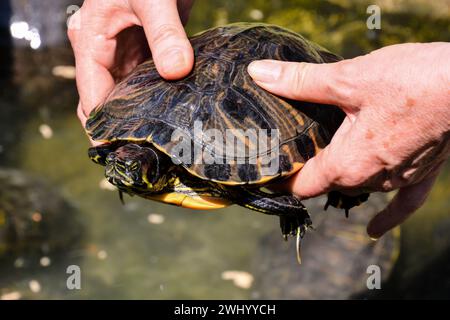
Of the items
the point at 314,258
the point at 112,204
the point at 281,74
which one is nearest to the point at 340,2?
the point at 314,258

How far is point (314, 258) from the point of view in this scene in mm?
3795

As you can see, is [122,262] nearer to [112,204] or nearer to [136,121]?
[112,204]

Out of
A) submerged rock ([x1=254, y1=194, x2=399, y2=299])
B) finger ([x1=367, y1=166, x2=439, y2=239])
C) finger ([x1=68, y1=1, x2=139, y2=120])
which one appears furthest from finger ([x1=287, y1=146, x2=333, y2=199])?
submerged rock ([x1=254, y1=194, x2=399, y2=299])

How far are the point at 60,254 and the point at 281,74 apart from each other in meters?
2.86

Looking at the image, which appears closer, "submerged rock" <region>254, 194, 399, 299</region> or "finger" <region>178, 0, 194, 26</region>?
"finger" <region>178, 0, 194, 26</region>

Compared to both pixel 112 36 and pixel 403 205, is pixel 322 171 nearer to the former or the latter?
pixel 403 205

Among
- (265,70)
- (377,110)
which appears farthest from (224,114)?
(377,110)

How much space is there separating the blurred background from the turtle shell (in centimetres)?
185

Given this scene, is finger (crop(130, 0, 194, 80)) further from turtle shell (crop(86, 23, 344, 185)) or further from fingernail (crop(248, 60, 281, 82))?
fingernail (crop(248, 60, 281, 82))

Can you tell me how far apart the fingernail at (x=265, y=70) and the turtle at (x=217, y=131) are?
0.03 meters

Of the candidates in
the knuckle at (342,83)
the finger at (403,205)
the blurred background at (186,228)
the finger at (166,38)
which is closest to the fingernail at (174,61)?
the finger at (166,38)

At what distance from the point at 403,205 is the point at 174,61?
1.20 metres

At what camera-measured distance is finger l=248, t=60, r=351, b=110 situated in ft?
6.13

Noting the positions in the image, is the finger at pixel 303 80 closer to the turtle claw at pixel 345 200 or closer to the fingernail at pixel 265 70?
the fingernail at pixel 265 70
